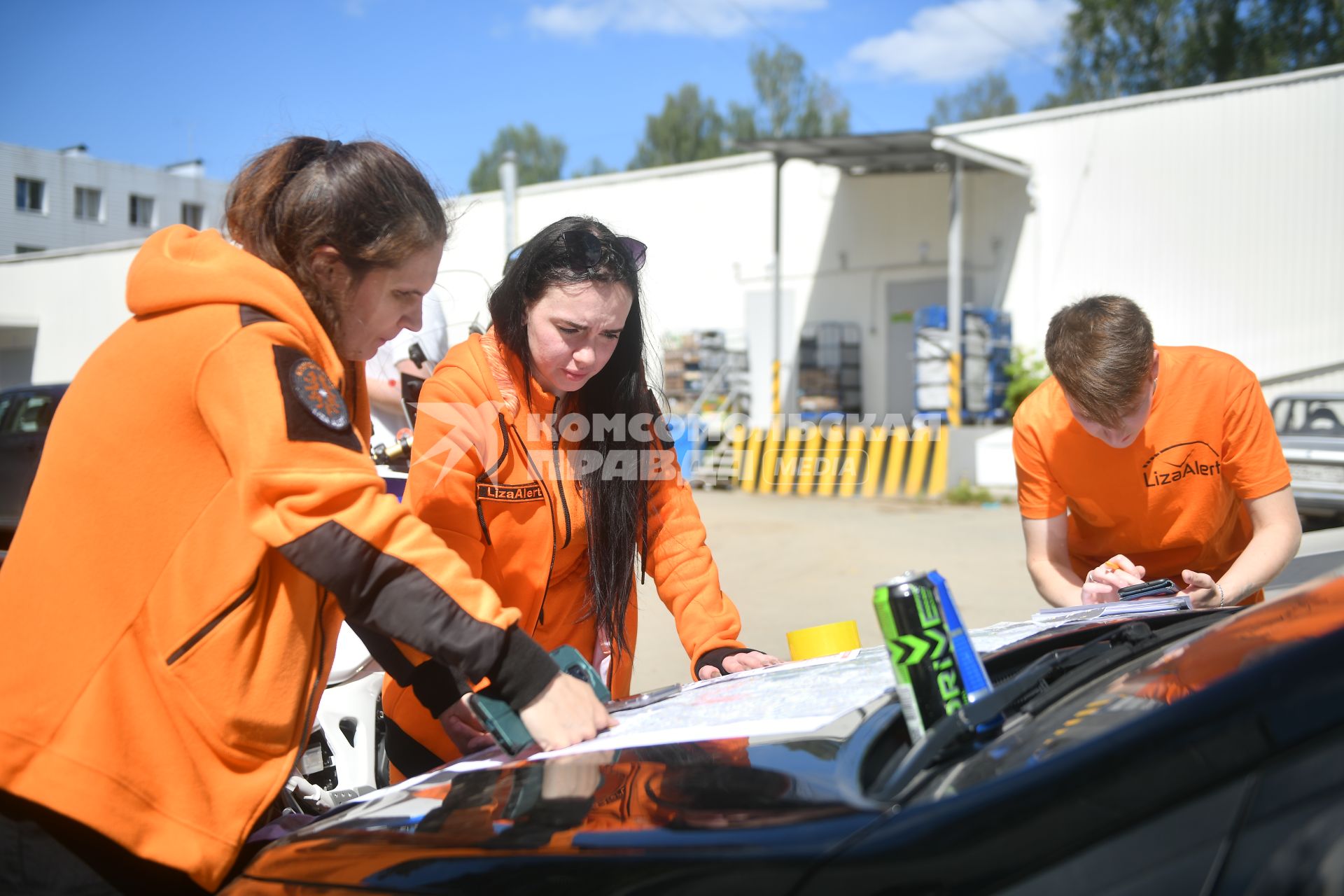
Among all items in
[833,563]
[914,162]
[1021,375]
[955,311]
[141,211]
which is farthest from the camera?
[141,211]

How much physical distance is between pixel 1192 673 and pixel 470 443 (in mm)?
1360

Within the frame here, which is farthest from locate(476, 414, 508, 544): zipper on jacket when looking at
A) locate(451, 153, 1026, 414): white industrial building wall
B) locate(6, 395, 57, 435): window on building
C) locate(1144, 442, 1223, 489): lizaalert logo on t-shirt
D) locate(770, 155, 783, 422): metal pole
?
locate(451, 153, 1026, 414): white industrial building wall

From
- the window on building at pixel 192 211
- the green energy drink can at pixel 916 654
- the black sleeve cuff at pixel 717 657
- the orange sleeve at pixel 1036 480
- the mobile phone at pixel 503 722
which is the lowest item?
the black sleeve cuff at pixel 717 657

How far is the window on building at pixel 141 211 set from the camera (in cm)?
4825

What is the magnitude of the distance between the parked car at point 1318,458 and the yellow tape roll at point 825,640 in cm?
789

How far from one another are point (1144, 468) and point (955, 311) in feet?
44.8

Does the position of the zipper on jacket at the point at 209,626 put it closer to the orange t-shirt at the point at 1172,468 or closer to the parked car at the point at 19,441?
the orange t-shirt at the point at 1172,468

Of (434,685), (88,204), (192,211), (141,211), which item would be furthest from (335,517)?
(192,211)

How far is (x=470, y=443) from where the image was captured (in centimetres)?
206

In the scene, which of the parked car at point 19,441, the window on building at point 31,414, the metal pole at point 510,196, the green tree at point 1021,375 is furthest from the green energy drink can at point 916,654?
the metal pole at point 510,196

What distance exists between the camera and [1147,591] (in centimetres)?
238

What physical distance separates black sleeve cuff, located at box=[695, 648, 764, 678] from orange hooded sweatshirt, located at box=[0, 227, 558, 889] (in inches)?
31.8

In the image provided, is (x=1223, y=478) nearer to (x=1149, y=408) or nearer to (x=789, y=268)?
(x=1149, y=408)

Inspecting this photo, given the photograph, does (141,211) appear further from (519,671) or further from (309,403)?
(519,671)
